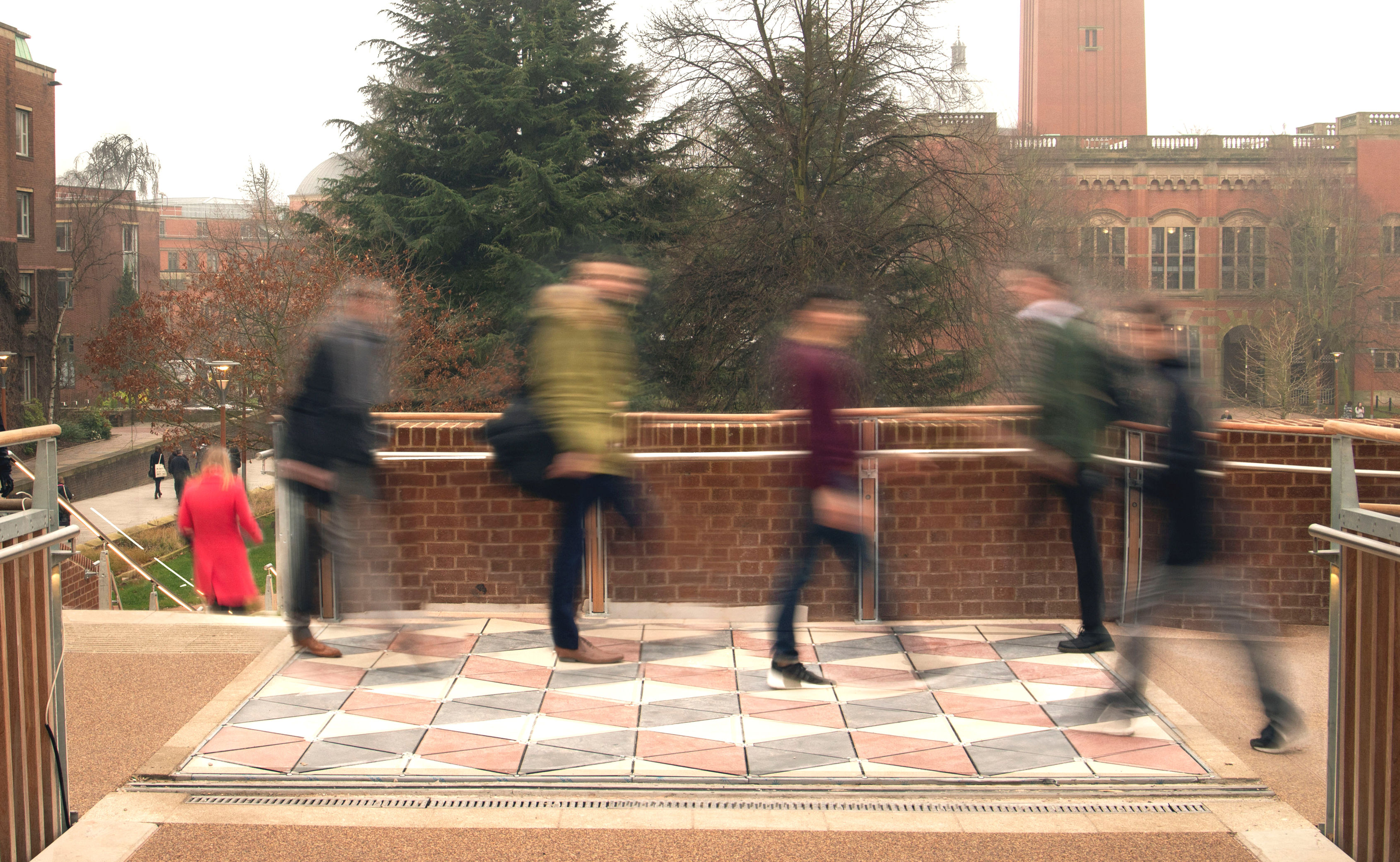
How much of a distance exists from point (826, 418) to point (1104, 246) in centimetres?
6711

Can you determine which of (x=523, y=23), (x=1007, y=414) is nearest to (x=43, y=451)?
(x=1007, y=414)

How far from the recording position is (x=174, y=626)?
7.07 meters

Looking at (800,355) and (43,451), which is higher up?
(800,355)

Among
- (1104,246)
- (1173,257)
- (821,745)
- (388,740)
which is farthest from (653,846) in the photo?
(1173,257)

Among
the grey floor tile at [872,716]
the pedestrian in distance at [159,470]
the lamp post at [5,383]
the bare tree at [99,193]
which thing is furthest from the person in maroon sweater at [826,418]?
the bare tree at [99,193]

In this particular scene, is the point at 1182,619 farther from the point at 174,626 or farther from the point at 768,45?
the point at 768,45

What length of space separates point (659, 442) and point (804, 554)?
219 cm

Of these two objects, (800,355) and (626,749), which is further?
(800,355)

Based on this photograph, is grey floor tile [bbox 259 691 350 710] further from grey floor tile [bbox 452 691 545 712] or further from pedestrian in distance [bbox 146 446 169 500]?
pedestrian in distance [bbox 146 446 169 500]

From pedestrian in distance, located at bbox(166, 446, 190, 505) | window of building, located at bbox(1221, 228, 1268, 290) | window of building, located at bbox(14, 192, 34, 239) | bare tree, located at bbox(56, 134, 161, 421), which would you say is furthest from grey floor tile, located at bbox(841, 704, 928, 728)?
window of building, located at bbox(1221, 228, 1268, 290)

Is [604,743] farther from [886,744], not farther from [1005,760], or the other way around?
[1005,760]

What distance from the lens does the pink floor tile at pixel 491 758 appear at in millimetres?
4711

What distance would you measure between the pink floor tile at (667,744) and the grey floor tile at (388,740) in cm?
98

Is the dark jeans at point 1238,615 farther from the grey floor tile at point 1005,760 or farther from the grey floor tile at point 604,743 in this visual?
the grey floor tile at point 604,743
